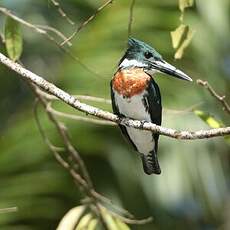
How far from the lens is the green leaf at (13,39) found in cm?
257

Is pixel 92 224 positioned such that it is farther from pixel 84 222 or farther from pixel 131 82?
pixel 131 82

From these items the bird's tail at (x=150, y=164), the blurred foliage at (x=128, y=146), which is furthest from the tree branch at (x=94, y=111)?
the blurred foliage at (x=128, y=146)

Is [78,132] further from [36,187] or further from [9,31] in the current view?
[9,31]

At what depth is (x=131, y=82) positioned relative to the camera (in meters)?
2.67

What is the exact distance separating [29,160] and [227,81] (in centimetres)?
118

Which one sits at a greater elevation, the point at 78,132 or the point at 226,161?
the point at 78,132

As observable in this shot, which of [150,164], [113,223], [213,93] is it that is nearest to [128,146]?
[150,164]

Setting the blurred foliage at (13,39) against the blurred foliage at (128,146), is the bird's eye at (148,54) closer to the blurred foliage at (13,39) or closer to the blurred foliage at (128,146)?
the blurred foliage at (13,39)

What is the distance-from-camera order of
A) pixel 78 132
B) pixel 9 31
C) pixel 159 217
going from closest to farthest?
pixel 9 31 → pixel 78 132 → pixel 159 217

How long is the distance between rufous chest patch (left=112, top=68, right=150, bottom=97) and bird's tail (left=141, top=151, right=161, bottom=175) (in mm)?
255

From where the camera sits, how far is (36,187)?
434 cm

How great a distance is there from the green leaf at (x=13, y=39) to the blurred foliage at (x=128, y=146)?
153 centimetres

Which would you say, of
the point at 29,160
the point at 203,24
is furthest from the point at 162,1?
the point at 29,160

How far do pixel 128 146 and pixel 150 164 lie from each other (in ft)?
5.17
